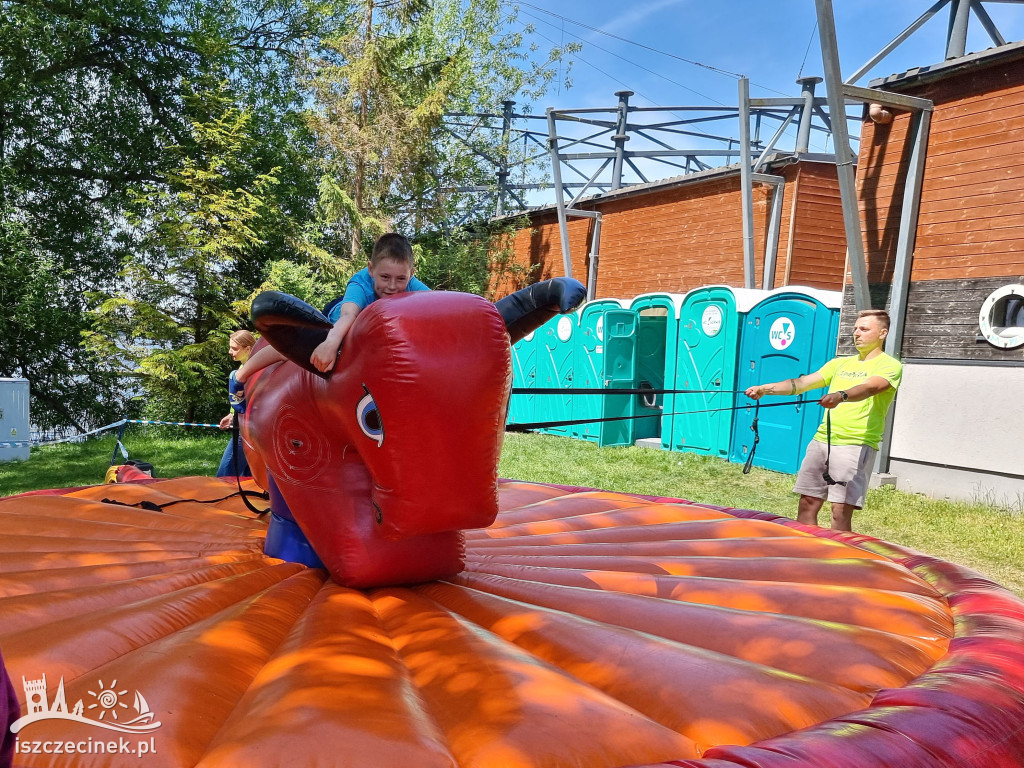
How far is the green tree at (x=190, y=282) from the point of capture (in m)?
11.0

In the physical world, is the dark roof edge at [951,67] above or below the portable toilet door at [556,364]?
above

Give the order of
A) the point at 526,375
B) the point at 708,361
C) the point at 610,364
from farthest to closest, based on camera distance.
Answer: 1. the point at 526,375
2. the point at 610,364
3. the point at 708,361

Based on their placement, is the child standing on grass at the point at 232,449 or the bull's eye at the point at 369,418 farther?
the child standing on grass at the point at 232,449

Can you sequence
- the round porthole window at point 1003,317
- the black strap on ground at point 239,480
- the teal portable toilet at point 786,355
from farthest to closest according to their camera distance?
1. the teal portable toilet at point 786,355
2. the round porthole window at point 1003,317
3. the black strap on ground at point 239,480

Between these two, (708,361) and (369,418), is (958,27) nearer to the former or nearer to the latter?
(708,361)

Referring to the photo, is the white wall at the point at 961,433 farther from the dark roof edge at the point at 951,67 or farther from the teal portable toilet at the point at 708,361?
the dark roof edge at the point at 951,67

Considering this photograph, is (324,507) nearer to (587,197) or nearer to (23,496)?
(23,496)

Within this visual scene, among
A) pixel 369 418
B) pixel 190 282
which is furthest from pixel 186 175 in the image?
pixel 369 418

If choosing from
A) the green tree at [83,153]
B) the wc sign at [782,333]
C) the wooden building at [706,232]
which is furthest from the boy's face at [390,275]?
the green tree at [83,153]

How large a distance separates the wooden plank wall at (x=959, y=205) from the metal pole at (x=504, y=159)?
1010 cm

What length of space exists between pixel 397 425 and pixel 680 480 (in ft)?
20.1

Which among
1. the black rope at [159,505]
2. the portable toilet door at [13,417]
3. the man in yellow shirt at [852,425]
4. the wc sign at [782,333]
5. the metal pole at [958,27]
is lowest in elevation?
the portable toilet door at [13,417]

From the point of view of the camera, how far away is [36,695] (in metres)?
1.12

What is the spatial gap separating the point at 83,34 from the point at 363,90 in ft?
15.1
